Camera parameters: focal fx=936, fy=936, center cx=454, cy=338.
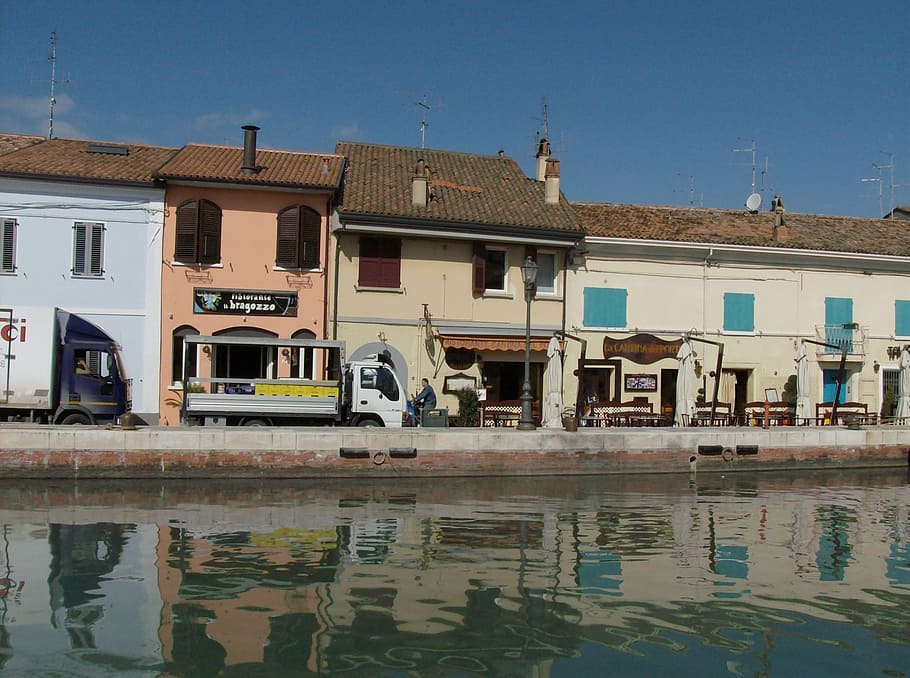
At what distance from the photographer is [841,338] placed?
97.7 ft

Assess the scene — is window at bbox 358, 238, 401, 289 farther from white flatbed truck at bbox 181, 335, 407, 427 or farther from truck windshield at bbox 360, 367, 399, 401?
truck windshield at bbox 360, 367, 399, 401

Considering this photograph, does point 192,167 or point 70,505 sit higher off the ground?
point 192,167

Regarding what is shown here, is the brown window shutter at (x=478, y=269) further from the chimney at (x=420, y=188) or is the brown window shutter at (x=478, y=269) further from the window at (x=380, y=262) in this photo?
the window at (x=380, y=262)

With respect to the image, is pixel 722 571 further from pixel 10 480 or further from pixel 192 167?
pixel 192 167

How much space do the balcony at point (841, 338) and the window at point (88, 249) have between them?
70.8 feet

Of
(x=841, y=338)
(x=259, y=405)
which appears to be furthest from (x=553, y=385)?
(x=841, y=338)

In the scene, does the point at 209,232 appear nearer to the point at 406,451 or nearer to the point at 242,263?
the point at 242,263

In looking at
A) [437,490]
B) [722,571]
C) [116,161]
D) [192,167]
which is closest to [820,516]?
[722,571]

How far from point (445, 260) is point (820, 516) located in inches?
→ 544

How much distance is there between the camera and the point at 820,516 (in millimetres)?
16156

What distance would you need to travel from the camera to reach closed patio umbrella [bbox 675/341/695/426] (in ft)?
76.2

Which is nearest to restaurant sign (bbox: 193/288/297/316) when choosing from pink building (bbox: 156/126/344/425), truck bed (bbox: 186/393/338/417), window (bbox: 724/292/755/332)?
pink building (bbox: 156/126/344/425)

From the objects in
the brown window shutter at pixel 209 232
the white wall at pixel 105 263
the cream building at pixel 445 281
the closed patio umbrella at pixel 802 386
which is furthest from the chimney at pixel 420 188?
the closed patio umbrella at pixel 802 386

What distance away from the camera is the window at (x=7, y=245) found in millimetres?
24484
